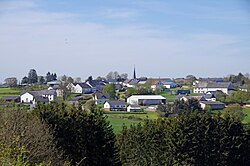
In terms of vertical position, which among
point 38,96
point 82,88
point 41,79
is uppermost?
point 41,79

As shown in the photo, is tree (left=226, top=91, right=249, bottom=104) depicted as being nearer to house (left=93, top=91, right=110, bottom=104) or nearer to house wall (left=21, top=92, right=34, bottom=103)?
house (left=93, top=91, right=110, bottom=104)

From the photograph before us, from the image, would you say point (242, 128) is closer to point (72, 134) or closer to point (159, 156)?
point (159, 156)

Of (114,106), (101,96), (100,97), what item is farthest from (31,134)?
(101,96)

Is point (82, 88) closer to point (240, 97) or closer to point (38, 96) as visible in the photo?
point (38, 96)

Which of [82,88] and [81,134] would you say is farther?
[82,88]

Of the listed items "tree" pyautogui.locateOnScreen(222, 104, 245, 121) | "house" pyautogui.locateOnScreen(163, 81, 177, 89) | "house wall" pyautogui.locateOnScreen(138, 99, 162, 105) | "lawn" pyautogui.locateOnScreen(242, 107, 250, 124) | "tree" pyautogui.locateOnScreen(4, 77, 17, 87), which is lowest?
"lawn" pyautogui.locateOnScreen(242, 107, 250, 124)

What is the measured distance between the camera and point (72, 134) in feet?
45.6

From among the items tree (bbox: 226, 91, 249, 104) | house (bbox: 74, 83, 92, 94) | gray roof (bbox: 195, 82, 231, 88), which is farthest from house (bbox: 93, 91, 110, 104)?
gray roof (bbox: 195, 82, 231, 88)

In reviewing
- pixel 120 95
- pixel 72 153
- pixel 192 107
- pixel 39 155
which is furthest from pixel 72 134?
pixel 120 95

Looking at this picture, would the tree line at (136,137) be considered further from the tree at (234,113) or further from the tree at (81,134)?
the tree at (234,113)

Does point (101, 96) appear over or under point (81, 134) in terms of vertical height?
under

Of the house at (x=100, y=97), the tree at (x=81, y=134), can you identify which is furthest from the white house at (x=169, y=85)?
the tree at (x=81, y=134)

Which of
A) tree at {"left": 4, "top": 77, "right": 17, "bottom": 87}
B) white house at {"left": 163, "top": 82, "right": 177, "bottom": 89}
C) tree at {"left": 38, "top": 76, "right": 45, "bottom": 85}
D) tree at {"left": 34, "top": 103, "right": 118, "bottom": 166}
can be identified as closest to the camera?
tree at {"left": 34, "top": 103, "right": 118, "bottom": 166}

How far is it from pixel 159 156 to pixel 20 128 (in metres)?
6.48
